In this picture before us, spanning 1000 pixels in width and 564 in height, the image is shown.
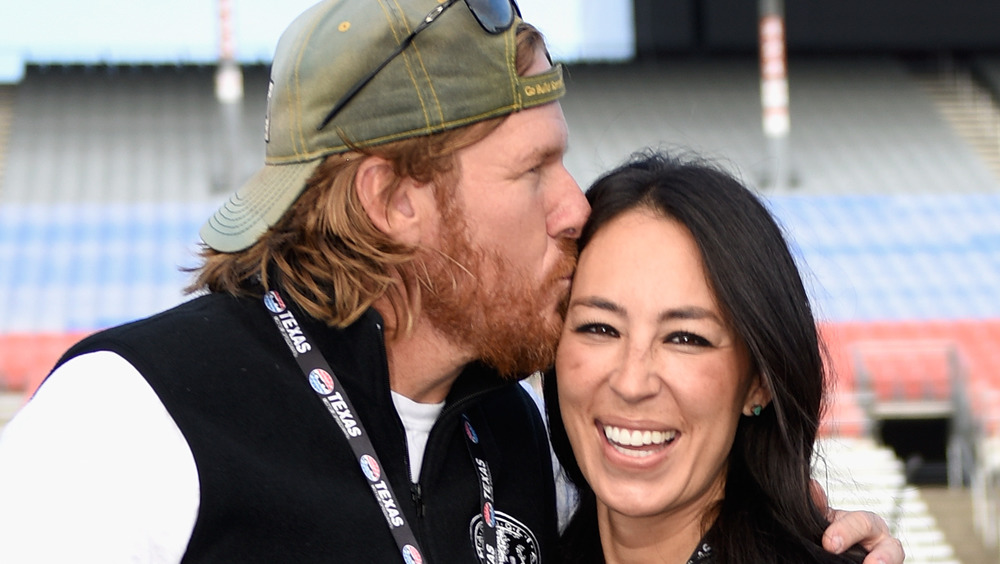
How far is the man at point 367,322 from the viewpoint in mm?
1699

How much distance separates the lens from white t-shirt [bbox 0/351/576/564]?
154 cm

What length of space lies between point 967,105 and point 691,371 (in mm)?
14566

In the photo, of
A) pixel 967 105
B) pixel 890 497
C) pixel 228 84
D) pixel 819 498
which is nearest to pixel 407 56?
pixel 819 498

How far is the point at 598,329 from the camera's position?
2.21m

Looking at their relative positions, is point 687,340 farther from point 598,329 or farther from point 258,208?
point 258,208

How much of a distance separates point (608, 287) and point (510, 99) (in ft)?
1.31

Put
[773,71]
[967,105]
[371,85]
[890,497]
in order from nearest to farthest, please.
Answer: [371,85] < [890,497] < [773,71] < [967,105]

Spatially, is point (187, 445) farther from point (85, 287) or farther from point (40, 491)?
point (85, 287)

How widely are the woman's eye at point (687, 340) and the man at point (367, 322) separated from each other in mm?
223

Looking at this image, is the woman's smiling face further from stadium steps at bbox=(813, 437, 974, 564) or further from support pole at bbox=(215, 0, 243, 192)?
support pole at bbox=(215, 0, 243, 192)

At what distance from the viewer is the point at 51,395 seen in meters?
1.63

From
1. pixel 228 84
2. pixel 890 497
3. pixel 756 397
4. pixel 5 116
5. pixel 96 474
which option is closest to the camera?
pixel 96 474

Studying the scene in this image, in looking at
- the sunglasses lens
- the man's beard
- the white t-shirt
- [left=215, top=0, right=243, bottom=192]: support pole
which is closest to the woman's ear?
the man's beard

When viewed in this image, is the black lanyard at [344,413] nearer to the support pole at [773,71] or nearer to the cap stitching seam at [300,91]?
the cap stitching seam at [300,91]
